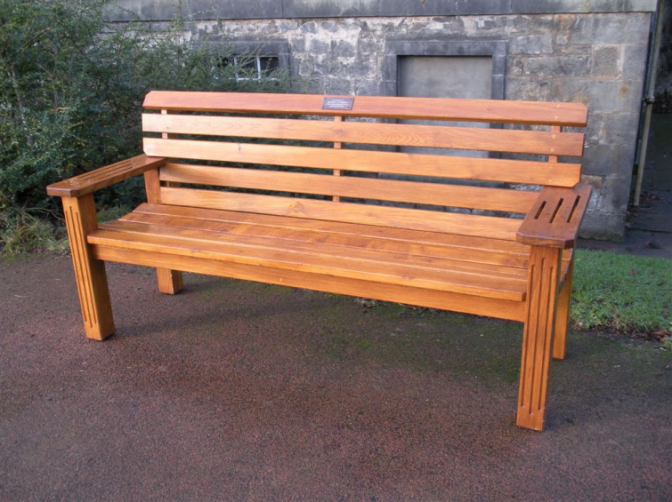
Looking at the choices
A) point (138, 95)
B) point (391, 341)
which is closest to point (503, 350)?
point (391, 341)

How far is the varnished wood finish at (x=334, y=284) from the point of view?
294 centimetres

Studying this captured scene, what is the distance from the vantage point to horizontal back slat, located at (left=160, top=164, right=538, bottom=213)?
136 inches

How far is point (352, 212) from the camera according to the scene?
3.83 meters

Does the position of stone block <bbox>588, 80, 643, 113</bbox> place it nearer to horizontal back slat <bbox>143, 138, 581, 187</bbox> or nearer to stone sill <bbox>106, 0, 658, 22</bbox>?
stone sill <bbox>106, 0, 658, 22</bbox>

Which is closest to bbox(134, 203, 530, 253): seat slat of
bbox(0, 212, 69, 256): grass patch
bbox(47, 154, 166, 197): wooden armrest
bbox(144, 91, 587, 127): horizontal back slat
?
bbox(47, 154, 166, 197): wooden armrest

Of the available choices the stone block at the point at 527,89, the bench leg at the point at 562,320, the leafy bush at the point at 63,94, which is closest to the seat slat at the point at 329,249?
the bench leg at the point at 562,320

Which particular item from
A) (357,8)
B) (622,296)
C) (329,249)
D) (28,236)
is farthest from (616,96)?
(28,236)

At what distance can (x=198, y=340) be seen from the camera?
3.94 metres

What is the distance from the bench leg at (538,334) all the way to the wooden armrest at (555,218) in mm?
88

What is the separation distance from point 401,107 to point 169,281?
1.97m

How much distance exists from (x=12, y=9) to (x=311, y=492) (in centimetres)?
466

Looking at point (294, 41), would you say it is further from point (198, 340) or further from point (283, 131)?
point (198, 340)

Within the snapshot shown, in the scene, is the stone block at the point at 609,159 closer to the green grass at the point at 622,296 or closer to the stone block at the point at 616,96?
the stone block at the point at 616,96

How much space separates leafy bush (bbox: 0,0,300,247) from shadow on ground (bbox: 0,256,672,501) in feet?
5.39
